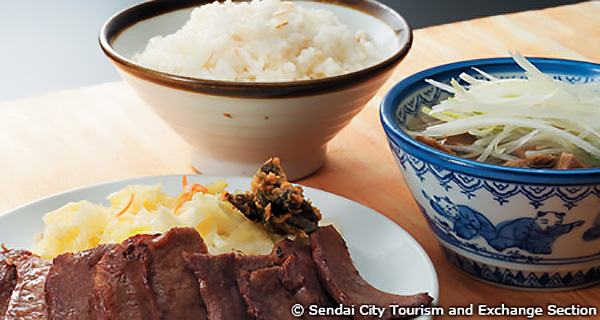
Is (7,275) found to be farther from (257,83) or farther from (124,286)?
(257,83)

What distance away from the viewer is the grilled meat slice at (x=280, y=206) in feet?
4.84

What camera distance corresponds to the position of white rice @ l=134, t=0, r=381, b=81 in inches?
73.9

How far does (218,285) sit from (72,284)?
0.28m

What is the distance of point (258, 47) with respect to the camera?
74.9 inches

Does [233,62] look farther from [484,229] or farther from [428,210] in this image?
[484,229]

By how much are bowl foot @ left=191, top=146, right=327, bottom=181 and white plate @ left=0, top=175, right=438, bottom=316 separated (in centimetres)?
15

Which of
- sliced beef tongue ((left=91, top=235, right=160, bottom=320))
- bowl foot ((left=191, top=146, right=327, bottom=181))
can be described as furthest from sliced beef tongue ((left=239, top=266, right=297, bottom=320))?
bowl foot ((left=191, top=146, right=327, bottom=181))

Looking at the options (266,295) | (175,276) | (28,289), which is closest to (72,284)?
(28,289)

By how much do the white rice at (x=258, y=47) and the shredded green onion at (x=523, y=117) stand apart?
0.42 meters

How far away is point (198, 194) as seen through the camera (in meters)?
1.63

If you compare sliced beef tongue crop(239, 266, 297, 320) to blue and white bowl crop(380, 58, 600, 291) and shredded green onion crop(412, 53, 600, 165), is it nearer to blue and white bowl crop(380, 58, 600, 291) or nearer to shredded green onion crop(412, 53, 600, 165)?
blue and white bowl crop(380, 58, 600, 291)

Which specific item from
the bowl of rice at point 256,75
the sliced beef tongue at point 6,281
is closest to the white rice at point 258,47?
the bowl of rice at point 256,75

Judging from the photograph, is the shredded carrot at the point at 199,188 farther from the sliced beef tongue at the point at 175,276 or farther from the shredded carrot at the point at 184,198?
the sliced beef tongue at the point at 175,276

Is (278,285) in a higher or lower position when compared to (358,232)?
higher
